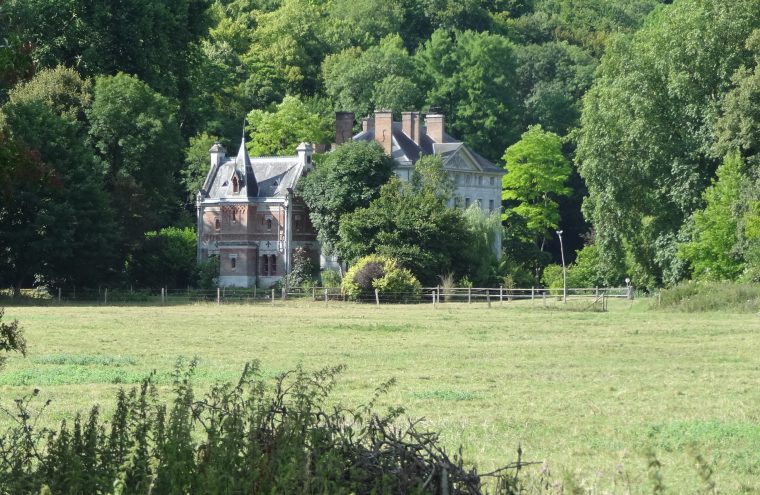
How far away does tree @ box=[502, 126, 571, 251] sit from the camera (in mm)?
109188

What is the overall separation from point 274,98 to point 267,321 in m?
69.2

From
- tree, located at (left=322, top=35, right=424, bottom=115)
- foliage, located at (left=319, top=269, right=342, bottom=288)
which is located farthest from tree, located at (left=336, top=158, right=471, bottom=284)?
tree, located at (left=322, top=35, right=424, bottom=115)

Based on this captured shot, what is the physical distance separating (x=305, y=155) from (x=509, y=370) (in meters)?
65.8

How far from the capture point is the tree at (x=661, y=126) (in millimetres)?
63250

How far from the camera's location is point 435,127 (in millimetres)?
104125

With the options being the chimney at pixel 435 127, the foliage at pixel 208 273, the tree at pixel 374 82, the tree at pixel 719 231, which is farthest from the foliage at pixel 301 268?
the tree at pixel 719 231

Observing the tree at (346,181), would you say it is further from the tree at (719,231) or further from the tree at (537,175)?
the tree at (537,175)

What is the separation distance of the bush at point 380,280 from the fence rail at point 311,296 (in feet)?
0.38

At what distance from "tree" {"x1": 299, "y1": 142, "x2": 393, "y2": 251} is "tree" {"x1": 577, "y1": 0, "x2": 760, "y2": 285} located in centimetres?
1750

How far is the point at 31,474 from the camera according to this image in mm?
10602

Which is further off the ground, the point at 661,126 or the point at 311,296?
the point at 661,126

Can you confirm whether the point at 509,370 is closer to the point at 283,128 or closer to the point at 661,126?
the point at 661,126

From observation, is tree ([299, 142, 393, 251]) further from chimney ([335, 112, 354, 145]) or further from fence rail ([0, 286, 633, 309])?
chimney ([335, 112, 354, 145])

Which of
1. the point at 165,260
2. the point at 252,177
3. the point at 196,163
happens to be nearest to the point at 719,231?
the point at 165,260
